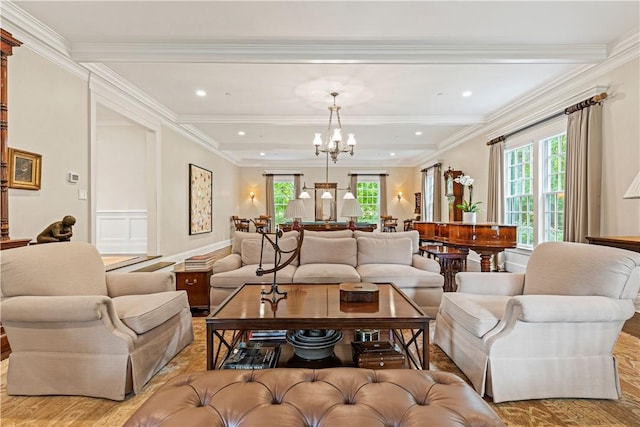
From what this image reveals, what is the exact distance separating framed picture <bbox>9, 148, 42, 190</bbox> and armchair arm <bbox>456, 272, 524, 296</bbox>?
405 cm

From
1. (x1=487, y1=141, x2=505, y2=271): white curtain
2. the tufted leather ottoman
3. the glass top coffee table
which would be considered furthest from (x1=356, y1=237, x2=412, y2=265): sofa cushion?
(x1=487, y1=141, x2=505, y2=271): white curtain

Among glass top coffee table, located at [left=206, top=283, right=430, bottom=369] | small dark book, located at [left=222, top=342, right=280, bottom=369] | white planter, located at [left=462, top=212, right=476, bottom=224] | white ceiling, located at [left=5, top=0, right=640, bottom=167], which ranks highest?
white ceiling, located at [left=5, top=0, right=640, bottom=167]

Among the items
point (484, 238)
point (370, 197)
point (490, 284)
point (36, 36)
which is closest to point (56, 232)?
point (36, 36)

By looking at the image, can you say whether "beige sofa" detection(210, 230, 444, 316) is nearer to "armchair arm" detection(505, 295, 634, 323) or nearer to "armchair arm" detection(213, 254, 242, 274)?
"armchair arm" detection(213, 254, 242, 274)

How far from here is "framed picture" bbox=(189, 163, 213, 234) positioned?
7.27 meters

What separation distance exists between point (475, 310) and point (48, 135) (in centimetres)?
431

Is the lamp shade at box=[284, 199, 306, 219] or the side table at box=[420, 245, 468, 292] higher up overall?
the lamp shade at box=[284, 199, 306, 219]

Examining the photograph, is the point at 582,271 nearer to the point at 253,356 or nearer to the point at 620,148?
the point at 253,356

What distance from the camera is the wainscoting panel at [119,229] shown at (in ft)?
21.9

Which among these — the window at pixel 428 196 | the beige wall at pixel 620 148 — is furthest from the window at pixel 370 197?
the beige wall at pixel 620 148

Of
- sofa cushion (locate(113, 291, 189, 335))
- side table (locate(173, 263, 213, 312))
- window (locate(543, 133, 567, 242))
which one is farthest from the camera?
window (locate(543, 133, 567, 242))

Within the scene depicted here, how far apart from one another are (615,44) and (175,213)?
273 inches

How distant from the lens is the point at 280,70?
412 cm

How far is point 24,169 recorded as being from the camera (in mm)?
3139
